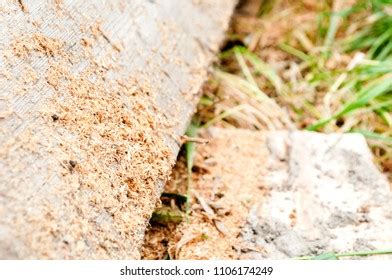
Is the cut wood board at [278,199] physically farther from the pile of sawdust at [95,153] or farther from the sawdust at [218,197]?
the pile of sawdust at [95,153]

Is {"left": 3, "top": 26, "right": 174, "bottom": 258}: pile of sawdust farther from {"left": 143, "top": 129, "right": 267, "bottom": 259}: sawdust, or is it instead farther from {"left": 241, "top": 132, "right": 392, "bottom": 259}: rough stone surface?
{"left": 241, "top": 132, "right": 392, "bottom": 259}: rough stone surface

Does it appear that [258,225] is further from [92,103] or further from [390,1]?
[390,1]

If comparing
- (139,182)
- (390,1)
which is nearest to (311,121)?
(390,1)

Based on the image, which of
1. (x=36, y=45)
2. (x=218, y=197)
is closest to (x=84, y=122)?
(x=36, y=45)

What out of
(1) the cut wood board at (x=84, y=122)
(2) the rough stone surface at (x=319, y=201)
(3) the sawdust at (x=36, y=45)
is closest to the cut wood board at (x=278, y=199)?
(2) the rough stone surface at (x=319, y=201)

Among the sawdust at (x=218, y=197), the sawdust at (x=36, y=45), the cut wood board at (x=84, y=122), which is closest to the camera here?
the cut wood board at (x=84, y=122)
